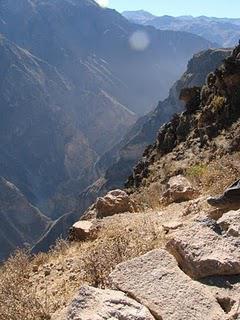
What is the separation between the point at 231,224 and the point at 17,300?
190 centimetres

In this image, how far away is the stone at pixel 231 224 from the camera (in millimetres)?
4559

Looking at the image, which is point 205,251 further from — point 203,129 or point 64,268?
point 203,129

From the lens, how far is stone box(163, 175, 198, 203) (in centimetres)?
1011

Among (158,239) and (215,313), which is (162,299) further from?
(158,239)

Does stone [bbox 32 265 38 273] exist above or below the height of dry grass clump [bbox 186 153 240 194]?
below

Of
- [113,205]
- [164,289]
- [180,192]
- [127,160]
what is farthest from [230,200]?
[127,160]

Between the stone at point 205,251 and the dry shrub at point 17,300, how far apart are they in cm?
119

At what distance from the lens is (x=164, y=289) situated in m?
3.98

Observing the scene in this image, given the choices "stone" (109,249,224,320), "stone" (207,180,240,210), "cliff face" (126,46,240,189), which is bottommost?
"cliff face" (126,46,240,189)

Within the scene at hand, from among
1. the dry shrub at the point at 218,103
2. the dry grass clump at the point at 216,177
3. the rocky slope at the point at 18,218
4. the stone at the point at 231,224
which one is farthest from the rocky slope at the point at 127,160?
the stone at the point at 231,224

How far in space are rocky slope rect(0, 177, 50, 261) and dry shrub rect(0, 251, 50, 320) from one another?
15837 cm

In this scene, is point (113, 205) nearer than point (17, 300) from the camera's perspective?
No

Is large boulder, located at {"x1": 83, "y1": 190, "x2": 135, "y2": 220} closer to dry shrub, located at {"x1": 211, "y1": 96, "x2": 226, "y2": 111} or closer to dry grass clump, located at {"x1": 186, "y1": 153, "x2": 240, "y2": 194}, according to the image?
dry grass clump, located at {"x1": 186, "y1": 153, "x2": 240, "y2": 194}

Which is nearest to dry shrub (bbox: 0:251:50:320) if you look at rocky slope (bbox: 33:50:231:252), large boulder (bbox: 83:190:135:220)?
large boulder (bbox: 83:190:135:220)
